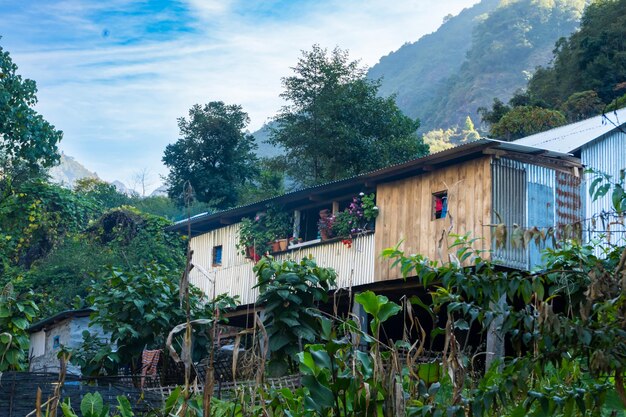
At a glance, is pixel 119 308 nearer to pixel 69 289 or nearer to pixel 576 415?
pixel 576 415

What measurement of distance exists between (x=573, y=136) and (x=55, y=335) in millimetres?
12315

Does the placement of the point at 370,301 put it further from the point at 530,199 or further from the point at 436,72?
the point at 436,72

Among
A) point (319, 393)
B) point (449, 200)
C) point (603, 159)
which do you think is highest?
point (603, 159)

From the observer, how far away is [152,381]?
1541 centimetres

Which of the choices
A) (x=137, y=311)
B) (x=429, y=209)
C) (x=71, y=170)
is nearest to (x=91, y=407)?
(x=137, y=311)

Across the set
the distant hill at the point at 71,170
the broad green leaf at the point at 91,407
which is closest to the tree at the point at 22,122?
the broad green leaf at the point at 91,407

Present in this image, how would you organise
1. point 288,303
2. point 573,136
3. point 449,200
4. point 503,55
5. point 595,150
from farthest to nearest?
point 503,55, point 573,136, point 595,150, point 449,200, point 288,303

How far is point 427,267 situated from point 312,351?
914 mm

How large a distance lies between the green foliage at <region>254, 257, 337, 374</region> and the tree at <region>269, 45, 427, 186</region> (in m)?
18.0

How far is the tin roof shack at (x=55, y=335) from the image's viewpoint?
21109 millimetres

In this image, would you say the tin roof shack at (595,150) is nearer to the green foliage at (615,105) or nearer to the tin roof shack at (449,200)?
the tin roof shack at (449,200)

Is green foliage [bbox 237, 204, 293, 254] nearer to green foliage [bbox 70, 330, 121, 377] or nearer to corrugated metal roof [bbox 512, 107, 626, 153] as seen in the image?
corrugated metal roof [bbox 512, 107, 626, 153]

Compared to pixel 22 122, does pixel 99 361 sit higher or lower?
lower

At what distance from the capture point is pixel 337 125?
3300cm
